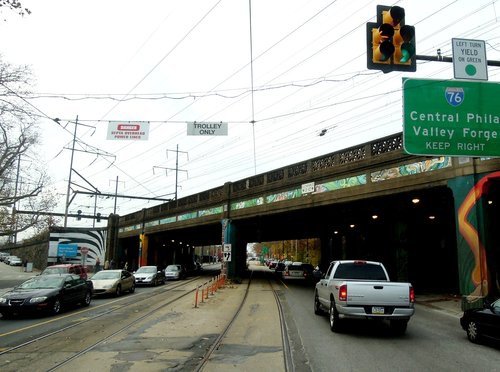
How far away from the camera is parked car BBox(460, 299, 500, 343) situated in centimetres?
908

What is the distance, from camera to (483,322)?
9.45m

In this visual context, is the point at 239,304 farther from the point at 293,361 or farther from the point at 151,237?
the point at 151,237

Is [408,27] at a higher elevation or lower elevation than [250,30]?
lower

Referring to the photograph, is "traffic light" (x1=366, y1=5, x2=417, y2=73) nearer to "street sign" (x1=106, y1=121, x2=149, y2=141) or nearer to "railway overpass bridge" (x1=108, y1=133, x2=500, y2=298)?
"railway overpass bridge" (x1=108, y1=133, x2=500, y2=298)

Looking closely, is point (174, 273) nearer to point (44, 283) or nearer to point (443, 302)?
point (44, 283)

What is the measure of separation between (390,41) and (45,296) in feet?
41.5

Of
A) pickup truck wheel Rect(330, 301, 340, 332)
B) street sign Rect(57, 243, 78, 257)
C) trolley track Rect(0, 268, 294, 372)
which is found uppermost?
street sign Rect(57, 243, 78, 257)

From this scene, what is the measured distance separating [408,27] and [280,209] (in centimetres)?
1973

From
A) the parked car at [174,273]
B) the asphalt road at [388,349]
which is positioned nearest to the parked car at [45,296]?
the asphalt road at [388,349]

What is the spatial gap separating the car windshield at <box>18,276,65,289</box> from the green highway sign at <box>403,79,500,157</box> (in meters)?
12.6

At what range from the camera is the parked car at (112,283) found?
71.2 feet

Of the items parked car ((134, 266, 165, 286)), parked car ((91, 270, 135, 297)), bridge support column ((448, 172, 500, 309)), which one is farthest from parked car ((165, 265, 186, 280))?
bridge support column ((448, 172, 500, 309))

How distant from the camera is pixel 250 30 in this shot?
1424 centimetres

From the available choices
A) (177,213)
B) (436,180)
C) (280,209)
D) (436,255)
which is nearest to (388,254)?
(436,255)
